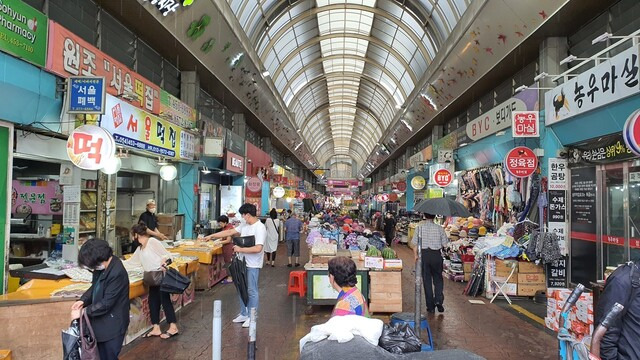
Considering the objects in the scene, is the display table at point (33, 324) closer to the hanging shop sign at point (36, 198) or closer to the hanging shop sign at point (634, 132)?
the hanging shop sign at point (36, 198)

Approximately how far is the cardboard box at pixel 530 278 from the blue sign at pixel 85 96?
7876mm

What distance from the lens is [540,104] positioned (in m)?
8.82

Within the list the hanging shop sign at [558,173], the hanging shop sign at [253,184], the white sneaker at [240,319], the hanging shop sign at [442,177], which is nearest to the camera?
the white sneaker at [240,319]

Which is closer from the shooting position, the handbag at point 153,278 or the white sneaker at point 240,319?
the handbag at point 153,278

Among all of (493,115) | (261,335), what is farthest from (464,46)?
(261,335)

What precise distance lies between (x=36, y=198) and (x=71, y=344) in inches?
234

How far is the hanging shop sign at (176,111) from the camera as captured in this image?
9.69 meters

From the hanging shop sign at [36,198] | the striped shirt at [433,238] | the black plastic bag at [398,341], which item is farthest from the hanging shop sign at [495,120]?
the hanging shop sign at [36,198]

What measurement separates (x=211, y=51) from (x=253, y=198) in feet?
24.9

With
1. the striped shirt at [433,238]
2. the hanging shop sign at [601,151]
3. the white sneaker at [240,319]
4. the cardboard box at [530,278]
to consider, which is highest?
the hanging shop sign at [601,151]

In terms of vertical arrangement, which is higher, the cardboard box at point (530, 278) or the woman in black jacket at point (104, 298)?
the woman in black jacket at point (104, 298)

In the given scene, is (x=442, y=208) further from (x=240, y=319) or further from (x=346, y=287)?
(x=346, y=287)

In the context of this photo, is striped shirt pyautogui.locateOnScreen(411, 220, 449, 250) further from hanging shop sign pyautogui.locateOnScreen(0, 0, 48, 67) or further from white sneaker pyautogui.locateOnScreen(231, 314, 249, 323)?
hanging shop sign pyautogui.locateOnScreen(0, 0, 48, 67)

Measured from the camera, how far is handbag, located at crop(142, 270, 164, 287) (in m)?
5.26
